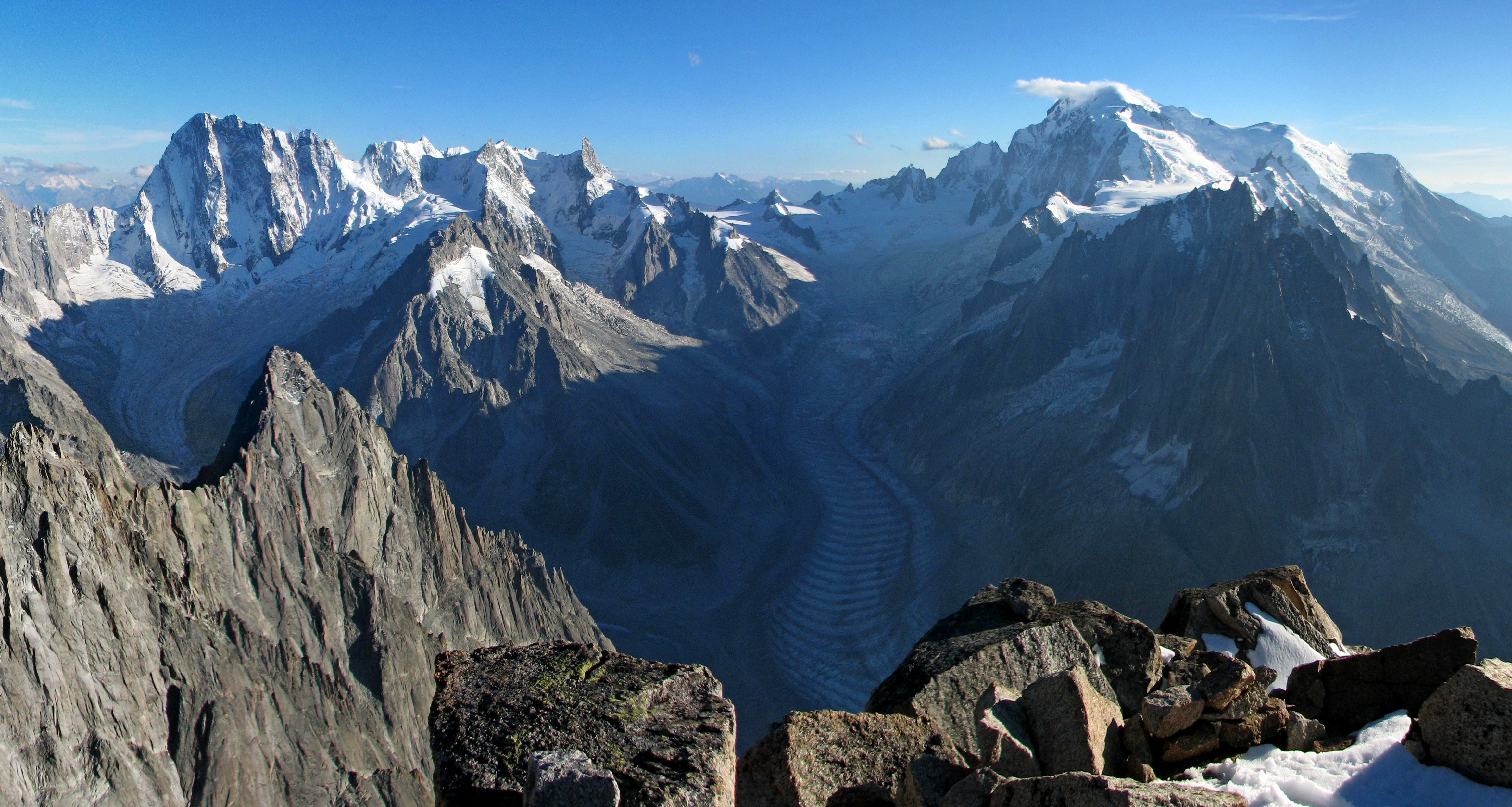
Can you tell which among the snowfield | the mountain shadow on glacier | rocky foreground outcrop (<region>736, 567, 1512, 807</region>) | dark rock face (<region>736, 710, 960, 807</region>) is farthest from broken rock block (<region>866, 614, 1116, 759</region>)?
the mountain shadow on glacier

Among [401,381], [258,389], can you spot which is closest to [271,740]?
[258,389]

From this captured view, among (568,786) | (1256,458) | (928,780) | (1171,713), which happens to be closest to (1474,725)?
(1171,713)

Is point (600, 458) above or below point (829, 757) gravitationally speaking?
below

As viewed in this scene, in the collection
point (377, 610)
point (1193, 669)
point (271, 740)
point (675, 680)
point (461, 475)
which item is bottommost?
point (461, 475)

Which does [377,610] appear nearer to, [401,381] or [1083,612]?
[1083,612]

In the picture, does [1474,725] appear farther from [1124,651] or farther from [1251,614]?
[1251,614]
